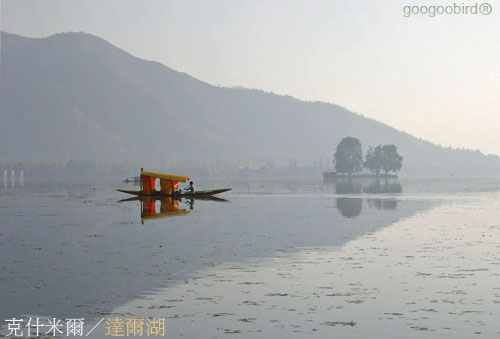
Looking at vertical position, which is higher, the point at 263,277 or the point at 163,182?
the point at 163,182

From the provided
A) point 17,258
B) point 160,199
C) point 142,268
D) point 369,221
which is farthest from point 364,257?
point 160,199

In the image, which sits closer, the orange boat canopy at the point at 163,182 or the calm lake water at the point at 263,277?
the calm lake water at the point at 263,277

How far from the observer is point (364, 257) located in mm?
34906

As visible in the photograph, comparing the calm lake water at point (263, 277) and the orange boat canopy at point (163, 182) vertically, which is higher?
the orange boat canopy at point (163, 182)

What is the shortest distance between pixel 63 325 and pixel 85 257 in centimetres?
1483

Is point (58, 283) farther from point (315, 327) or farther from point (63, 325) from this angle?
point (315, 327)

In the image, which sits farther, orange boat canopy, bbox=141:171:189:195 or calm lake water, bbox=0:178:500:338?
orange boat canopy, bbox=141:171:189:195

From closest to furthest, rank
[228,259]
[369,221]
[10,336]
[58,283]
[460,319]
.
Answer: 1. [10,336]
2. [460,319]
3. [58,283]
4. [228,259]
5. [369,221]

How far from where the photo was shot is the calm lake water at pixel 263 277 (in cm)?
2153

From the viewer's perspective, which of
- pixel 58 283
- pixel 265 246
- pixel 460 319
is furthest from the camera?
pixel 265 246

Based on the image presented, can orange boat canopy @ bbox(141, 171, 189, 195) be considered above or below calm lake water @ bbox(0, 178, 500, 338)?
above

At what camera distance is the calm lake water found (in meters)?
21.5

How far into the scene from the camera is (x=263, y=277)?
29.2 m

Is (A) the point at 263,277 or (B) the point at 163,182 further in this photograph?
(B) the point at 163,182
